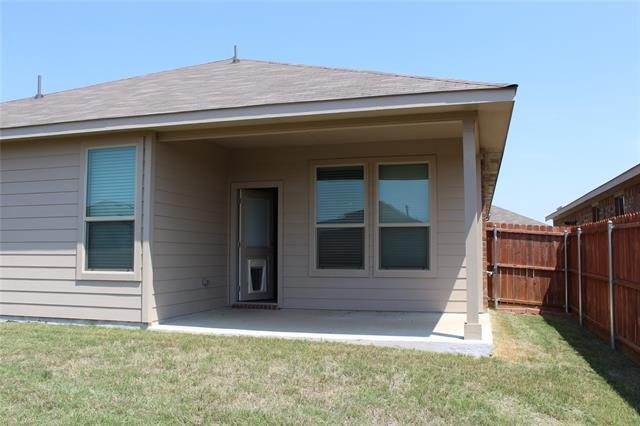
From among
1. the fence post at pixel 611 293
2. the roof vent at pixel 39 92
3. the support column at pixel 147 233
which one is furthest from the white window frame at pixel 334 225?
the roof vent at pixel 39 92

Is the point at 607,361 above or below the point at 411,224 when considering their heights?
below

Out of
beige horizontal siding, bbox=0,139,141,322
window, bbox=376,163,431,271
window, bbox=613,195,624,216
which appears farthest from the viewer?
window, bbox=613,195,624,216

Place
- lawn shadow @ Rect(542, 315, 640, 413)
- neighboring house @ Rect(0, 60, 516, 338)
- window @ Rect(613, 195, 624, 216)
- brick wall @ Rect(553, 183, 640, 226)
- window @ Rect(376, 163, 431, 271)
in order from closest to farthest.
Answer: lawn shadow @ Rect(542, 315, 640, 413), neighboring house @ Rect(0, 60, 516, 338), window @ Rect(376, 163, 431, 271), brick wall @ Rect(553, 183, 640, 226), window @ Rect(613, 195, 624, 216)

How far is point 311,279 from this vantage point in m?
8.64

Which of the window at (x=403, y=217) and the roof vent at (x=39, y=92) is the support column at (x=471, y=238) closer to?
the window at (x=403, y=217)

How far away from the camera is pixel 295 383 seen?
4457 millimetres

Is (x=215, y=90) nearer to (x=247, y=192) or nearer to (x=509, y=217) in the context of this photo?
(x=247, y=192)

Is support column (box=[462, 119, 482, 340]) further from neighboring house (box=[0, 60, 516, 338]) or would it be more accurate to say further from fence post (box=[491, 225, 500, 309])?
fence post (box=[491, 225, 500, 309])

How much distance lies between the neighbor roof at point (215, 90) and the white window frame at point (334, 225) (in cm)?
140

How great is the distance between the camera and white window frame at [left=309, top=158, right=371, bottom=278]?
8.39 meters

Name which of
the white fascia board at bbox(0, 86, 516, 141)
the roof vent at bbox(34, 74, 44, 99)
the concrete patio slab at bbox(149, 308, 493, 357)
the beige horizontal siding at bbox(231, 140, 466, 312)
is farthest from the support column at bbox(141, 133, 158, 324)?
the roof vent at bbox(34, 74, 44, 99)

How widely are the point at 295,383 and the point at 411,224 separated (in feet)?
13.9

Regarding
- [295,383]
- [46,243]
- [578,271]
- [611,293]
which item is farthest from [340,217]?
[295,383]

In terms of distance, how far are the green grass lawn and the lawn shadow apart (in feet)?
0.07
